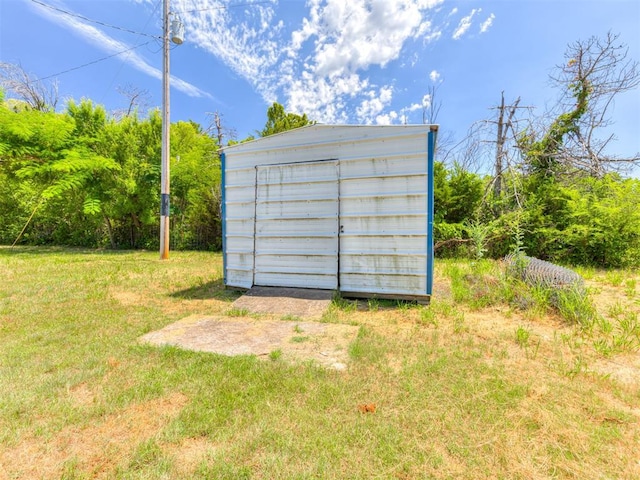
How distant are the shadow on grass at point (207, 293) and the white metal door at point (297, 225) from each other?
500 millimetres

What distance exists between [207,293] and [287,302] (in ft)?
5.35

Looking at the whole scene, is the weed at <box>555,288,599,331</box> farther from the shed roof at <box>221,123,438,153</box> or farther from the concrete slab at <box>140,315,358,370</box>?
the shed roof at <box>221,123,438,153</box>

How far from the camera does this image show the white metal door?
14.8 feet

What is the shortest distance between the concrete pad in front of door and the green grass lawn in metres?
0.93

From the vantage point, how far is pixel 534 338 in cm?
287

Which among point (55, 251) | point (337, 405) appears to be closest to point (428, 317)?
point (337, 405)

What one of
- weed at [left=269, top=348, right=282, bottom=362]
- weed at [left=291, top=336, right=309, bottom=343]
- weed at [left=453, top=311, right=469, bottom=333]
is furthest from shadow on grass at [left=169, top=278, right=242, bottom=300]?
weed at [left=453, top=311, right=469, bottom=333]

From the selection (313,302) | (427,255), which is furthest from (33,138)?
(427,255)

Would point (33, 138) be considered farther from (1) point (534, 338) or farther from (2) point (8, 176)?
(1) point (534, 338)

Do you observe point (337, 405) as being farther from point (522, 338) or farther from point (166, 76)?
point (166, 76)

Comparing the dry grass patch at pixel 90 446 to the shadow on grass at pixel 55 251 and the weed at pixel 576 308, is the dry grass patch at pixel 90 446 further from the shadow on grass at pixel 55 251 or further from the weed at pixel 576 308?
the shadow on grass at pixel 55 251

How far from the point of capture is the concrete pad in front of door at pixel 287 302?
154 inches

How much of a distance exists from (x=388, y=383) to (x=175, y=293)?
4013mm

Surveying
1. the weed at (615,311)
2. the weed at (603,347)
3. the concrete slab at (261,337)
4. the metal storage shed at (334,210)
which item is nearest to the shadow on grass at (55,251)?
the metal storage shed at (334,210)
